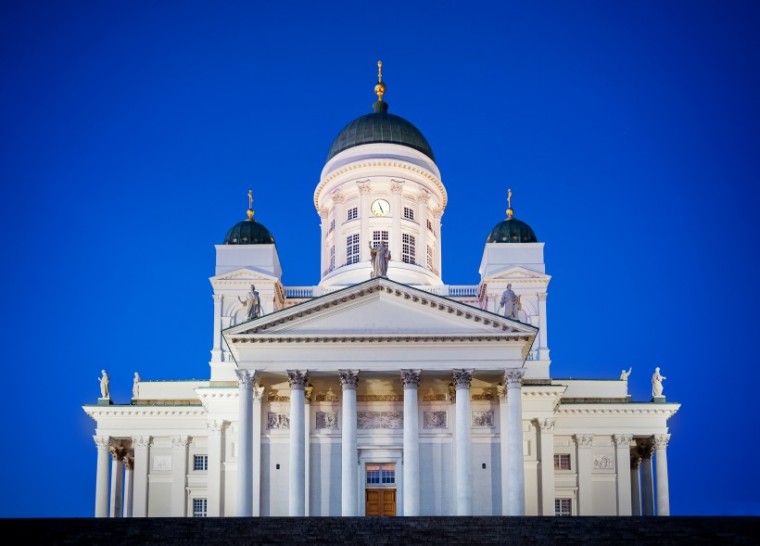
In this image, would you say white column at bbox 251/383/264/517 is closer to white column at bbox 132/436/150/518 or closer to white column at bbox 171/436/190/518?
white column at bbox 171/436/190/518

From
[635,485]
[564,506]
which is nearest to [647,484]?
[635,485]

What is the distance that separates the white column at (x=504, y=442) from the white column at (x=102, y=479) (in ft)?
67.4

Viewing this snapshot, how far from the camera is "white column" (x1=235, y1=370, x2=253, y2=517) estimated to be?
45906 millimetres

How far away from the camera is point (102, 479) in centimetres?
5853

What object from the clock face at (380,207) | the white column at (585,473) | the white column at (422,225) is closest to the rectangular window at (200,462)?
the white column at (422,225)

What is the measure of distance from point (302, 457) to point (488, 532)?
11.5m

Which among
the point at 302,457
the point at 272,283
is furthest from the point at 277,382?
the point at 272,283

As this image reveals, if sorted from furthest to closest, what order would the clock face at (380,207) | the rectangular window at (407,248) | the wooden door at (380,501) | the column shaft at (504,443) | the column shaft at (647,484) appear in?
the clock face at (380,207) → the rectangular window at (407,248) → the column shaft at (647,484) → the wooden door at (380,501) → the column shaft at (504,443)

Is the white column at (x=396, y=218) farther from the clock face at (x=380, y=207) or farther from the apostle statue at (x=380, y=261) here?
the apostle statue at (x=380, y=261)

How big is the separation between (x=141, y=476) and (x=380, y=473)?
15.0 metres

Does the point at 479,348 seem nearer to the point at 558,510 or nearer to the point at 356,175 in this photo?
the point at 558,510

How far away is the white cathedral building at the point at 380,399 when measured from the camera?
47219 mm

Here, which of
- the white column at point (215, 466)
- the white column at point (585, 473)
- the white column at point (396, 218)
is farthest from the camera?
the white column at point (396, 218)

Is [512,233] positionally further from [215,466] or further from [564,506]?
[215,466]
